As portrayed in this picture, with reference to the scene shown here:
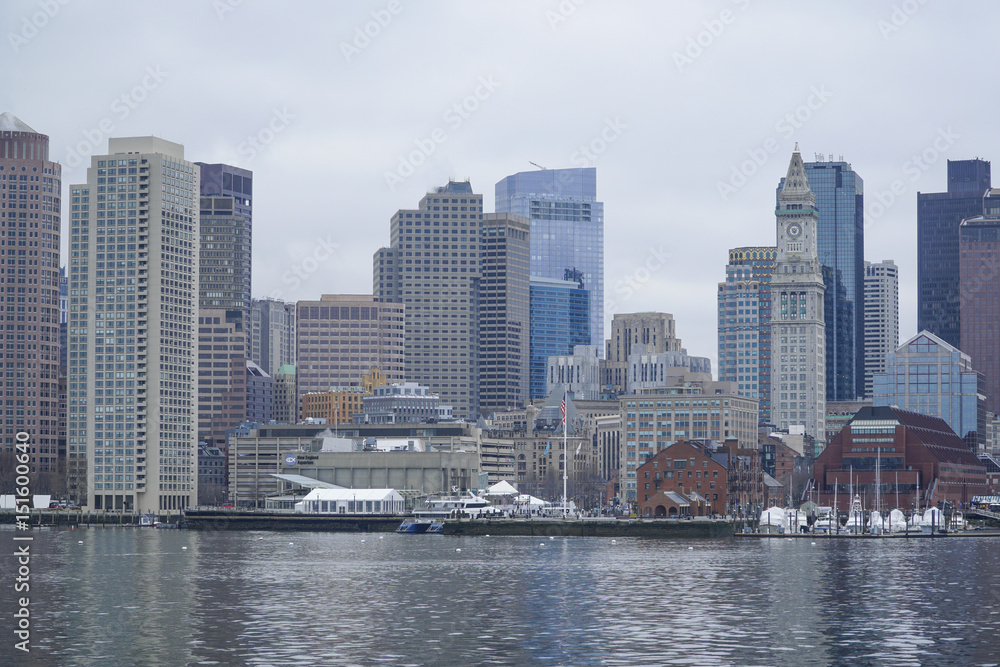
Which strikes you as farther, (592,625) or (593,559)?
(593,559)

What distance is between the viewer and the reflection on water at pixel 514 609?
7144 cm

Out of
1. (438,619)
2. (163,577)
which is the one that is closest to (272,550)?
(163,577)

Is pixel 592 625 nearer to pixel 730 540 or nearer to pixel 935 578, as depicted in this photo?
pixel 935 578

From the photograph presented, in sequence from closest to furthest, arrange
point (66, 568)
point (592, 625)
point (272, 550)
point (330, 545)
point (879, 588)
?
point (592, 625)
point (879, 588)
point (66, 568)
point (272, 550)
point (330, 545)

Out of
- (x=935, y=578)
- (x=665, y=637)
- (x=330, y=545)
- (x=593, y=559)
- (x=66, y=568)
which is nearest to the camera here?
(x=665, y=637)

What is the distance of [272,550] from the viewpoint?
170250 millimetres

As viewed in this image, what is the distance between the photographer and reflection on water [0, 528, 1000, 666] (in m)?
71.4

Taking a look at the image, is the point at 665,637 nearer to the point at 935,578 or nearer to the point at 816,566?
the point at 935,578

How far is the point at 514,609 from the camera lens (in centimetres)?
9156

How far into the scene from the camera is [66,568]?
133m

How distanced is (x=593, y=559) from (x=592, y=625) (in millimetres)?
62913

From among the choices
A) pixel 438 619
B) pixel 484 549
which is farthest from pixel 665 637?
pixel 484 549

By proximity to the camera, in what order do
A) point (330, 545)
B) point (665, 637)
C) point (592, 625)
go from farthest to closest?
point (330, 545) → point (592, 625) → point (665, 637)

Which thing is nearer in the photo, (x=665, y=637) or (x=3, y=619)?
(x=665, y=637)
